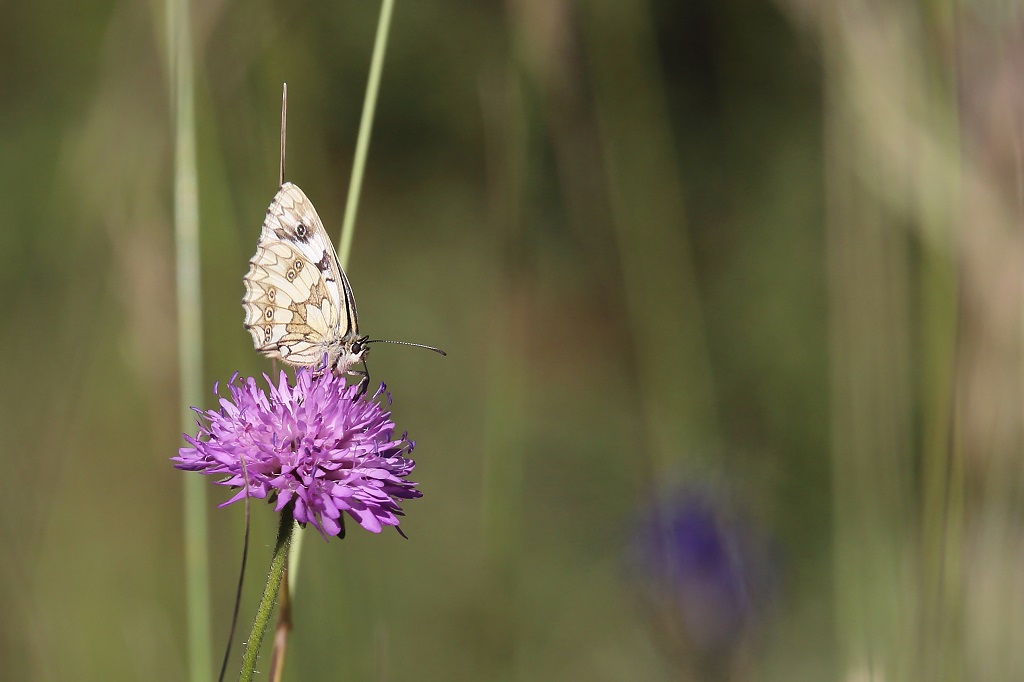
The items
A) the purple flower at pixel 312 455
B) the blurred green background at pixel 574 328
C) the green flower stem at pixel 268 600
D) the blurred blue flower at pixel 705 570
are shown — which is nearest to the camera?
the green flower stem at pixel 268 600

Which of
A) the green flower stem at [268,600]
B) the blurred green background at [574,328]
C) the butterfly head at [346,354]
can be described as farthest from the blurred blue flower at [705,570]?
the green flower stem at [268,600]

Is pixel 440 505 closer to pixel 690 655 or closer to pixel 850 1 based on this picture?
pixel 690 655

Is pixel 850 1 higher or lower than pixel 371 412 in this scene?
higher

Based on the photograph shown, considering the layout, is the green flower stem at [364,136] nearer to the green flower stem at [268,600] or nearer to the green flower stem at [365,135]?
the green flower stem at [365,135]

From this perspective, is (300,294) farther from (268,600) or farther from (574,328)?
(574,328)

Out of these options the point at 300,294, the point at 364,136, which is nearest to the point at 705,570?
the point at 300,294

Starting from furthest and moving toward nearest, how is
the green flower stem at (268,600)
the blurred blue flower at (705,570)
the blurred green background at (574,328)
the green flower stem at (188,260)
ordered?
the blurred blue flower at (705,570) < the blurred green background at (574,328) < the green flower stem at (188,260) < the green flower stem at (268,600)

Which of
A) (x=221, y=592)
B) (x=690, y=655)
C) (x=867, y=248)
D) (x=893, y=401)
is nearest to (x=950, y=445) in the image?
(x=893, y=401)

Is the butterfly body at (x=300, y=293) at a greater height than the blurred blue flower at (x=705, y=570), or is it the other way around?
the butterfly body at (x=300, y=293)
